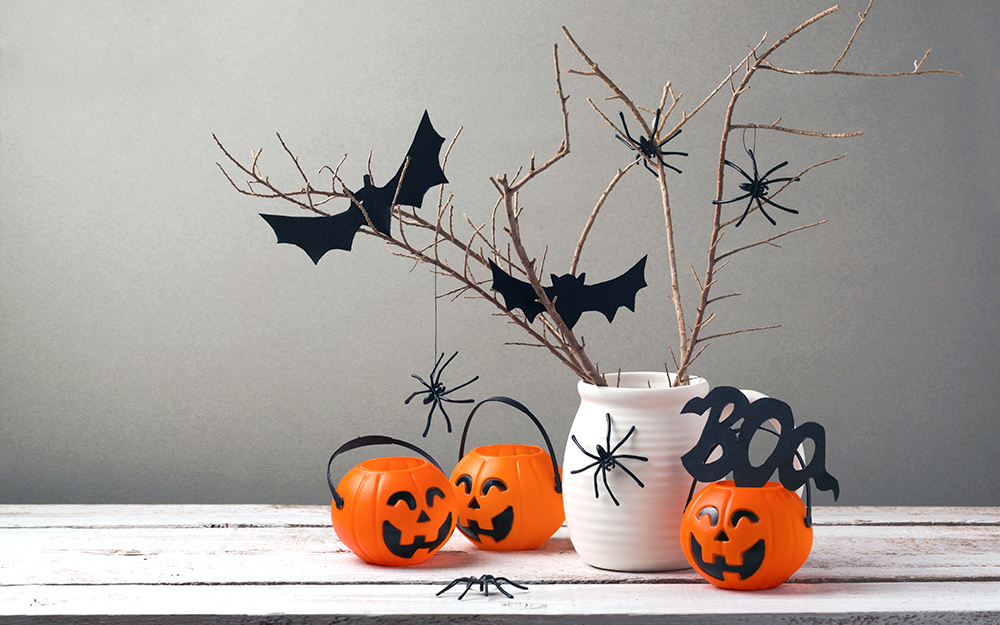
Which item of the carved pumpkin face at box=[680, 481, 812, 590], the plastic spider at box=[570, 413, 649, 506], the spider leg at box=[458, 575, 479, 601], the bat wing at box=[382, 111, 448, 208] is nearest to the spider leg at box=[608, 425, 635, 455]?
the plastic spider at box=[570, 413, 649, 506]

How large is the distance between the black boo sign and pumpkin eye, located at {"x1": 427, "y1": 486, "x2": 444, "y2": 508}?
0.96ft

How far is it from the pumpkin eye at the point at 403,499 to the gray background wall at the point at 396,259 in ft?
2.19

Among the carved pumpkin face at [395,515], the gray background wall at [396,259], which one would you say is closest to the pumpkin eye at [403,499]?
the carved pumpkin face at [395,515]

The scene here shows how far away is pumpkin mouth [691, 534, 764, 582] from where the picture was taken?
0.85m

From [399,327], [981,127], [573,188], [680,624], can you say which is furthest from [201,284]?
[981,127]

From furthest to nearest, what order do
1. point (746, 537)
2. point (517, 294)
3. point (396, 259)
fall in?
point (396, 259)
point (517, 294)
point (746, 537)

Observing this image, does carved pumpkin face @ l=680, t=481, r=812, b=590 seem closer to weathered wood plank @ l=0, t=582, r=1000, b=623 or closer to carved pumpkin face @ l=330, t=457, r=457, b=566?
weathered wood plank @ l=0, t=582, r=1000, b=623

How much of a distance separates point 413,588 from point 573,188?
93 cm

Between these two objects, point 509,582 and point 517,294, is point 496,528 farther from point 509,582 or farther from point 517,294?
point 517,294

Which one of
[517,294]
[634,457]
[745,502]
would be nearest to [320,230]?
[517,294]

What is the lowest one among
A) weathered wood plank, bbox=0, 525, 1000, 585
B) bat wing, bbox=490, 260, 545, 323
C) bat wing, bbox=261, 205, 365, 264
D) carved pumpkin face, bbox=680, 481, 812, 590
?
weathered wood plank, bbox=0, 525, 1000, 585

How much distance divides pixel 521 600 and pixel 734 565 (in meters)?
0.23

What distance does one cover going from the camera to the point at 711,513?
→ 2.83 ft

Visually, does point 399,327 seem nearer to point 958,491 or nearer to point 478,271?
point 478,271
